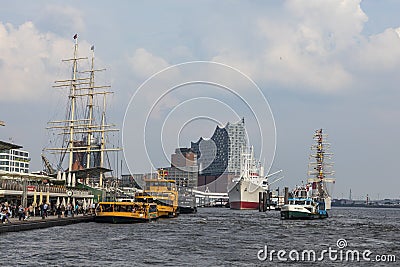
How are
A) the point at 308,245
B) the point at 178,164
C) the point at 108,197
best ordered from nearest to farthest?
1. the point at 308,245
2. the point at 108,197
3. the point at 178,164

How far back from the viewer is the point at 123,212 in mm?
72250

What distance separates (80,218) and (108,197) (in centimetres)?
4007

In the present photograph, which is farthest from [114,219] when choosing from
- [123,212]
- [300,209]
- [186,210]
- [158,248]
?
[186,210]

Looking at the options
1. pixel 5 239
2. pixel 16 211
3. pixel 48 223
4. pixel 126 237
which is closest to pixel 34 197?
pixel 16 211

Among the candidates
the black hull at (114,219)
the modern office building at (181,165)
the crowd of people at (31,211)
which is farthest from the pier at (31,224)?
the modern office building at (181,165)

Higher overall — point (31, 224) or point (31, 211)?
point (31, 211)

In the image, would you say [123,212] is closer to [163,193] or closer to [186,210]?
[163,193]

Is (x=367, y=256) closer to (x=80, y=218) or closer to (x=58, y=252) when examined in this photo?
(x=58, y=252)

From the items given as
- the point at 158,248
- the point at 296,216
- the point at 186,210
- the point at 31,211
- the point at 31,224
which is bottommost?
the point at 186,210

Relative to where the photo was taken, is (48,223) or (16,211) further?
(16,211)

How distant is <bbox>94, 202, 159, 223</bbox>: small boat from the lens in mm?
71562

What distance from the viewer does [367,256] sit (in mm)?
42688

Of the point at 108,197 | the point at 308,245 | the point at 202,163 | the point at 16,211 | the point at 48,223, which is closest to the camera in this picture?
the point at 308,245

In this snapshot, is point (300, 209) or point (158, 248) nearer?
point (158, 248)
